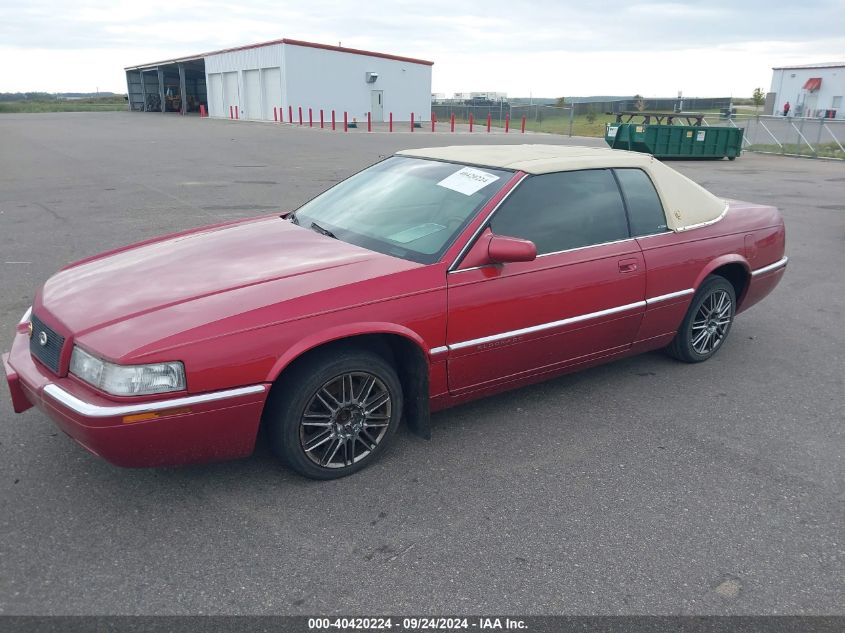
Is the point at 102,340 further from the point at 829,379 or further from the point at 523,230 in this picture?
the point at 829,379

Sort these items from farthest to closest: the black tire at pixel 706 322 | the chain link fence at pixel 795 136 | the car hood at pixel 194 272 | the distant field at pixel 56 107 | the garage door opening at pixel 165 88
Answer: the distant field at pixel 56 107, the garage door opening at pixel 165 88, the chain link fence at pixel 795 136, the black tire at pixel 706 322, the car hood at pixel 194 272

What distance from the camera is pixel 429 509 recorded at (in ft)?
10.1

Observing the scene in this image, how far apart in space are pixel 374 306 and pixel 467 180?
3.88 feet

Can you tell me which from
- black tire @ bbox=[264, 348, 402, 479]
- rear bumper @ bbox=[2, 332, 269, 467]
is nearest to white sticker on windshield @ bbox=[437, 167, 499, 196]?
black tire @ bbox=[264, 348, 402, 479]

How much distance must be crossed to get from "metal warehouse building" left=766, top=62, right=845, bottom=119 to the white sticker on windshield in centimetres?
5582

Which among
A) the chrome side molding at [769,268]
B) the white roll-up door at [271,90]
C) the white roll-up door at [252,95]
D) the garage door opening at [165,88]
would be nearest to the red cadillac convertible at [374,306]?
the chrome side molding at [769,268]

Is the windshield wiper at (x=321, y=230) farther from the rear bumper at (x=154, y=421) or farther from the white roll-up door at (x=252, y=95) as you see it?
the white roll-up door at (x=252, y=95)

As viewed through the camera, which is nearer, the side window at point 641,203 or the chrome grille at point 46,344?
the chrome grille at point 46,344

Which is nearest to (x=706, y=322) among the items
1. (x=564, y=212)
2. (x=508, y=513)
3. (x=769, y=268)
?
(x=769, y=268)

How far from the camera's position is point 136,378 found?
2.69m

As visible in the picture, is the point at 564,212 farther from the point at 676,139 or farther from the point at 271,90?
the point at 271,90

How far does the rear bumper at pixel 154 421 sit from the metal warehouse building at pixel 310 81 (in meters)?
36.9

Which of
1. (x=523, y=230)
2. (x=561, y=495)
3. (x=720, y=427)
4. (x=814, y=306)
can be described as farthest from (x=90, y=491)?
(x=814, y=306)

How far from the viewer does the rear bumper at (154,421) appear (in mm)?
2680
